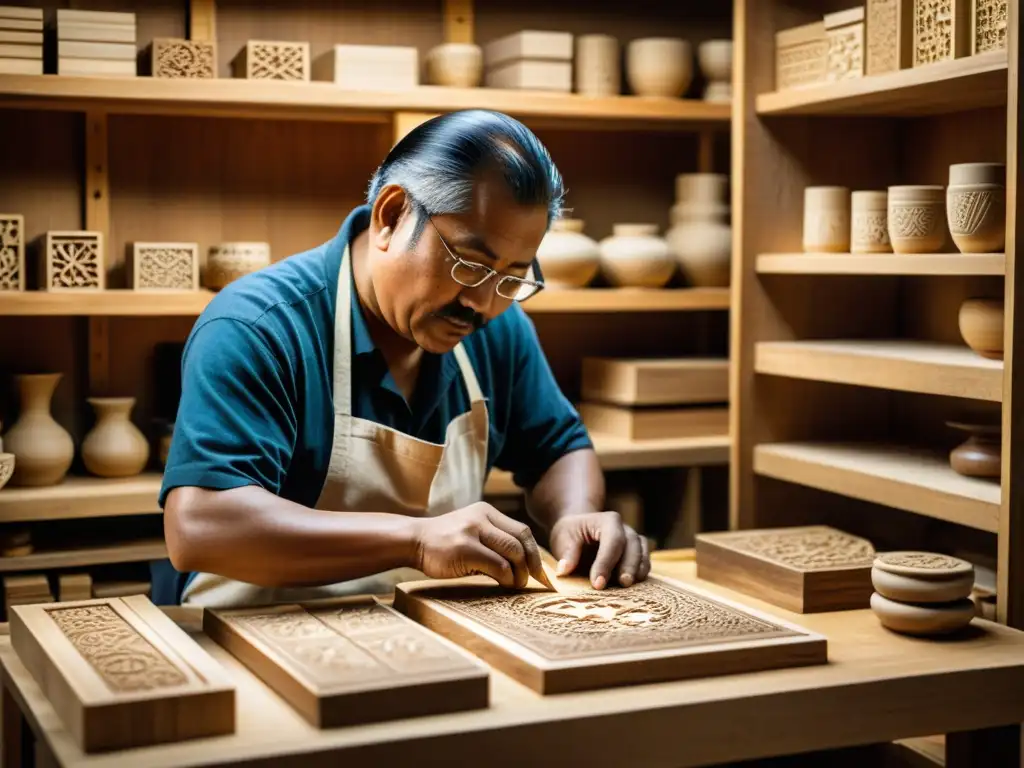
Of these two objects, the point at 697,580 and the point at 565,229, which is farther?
the point at 565,229

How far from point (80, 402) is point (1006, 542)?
8.91ft

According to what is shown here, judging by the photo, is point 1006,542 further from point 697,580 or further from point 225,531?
point 225,531

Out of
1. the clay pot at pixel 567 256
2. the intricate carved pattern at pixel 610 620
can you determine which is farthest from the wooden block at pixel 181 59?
the intricate carved pattern at pixel 610 620

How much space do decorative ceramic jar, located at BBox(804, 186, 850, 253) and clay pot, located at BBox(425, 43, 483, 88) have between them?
1.32 metres

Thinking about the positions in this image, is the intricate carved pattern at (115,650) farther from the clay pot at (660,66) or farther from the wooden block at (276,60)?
the clay pot at (660,66)

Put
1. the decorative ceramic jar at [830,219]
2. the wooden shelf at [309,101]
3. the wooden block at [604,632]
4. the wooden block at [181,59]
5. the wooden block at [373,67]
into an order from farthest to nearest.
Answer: the wooden block at [373,67] < the wooden block at [181,59] < the wooden shelf at [309,101] < the decorative ceramic jar at [830,219] < the wooden block at [604,632]

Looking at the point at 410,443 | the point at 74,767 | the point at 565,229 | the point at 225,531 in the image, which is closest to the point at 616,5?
the point at 565,229

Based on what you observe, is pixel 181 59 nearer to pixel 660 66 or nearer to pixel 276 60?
pixel 276 60

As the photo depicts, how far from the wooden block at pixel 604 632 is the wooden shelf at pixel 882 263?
76 cm

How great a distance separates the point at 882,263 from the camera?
8.58 ft

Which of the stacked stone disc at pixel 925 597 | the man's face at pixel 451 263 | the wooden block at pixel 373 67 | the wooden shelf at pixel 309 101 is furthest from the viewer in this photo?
the wooden block at pixel 373 67

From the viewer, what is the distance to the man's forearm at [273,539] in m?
2.02

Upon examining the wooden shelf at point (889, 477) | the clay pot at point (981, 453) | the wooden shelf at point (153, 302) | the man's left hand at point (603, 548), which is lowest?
the man's left hand at point (603, 548)

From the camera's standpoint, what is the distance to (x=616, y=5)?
4.33 m
